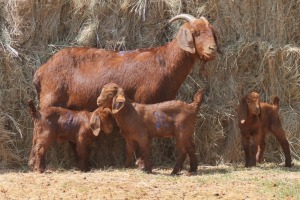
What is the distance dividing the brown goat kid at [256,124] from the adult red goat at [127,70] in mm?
870

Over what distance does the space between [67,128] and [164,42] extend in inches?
82.7

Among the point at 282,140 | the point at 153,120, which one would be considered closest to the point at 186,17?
the point at 153,120

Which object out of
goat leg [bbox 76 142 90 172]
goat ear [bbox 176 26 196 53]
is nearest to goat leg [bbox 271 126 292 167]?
goat ear [bbox 176 26 196 53]

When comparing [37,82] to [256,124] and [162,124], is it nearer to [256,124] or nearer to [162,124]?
[162,124]

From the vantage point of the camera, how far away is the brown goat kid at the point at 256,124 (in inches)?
367

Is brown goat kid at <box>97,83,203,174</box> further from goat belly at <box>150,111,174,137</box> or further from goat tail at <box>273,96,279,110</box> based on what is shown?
goat tail at <box>273,96,279,110</box>

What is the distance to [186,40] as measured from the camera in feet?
30.1

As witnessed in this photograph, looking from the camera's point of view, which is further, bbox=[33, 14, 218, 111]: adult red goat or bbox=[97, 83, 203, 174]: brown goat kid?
bbox=[33, 14, 218, 111]: adult red goat

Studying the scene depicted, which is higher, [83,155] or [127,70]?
[127,70]

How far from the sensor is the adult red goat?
922cm

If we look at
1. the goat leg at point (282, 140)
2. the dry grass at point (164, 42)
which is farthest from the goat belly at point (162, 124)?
the goat leg at point (282, 140)

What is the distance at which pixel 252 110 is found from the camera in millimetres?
9289

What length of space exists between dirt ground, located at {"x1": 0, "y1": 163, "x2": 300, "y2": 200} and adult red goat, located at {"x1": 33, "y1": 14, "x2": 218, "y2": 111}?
103 cm

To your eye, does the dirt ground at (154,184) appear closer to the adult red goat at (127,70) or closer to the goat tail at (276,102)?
the goat tail at (276,102)
